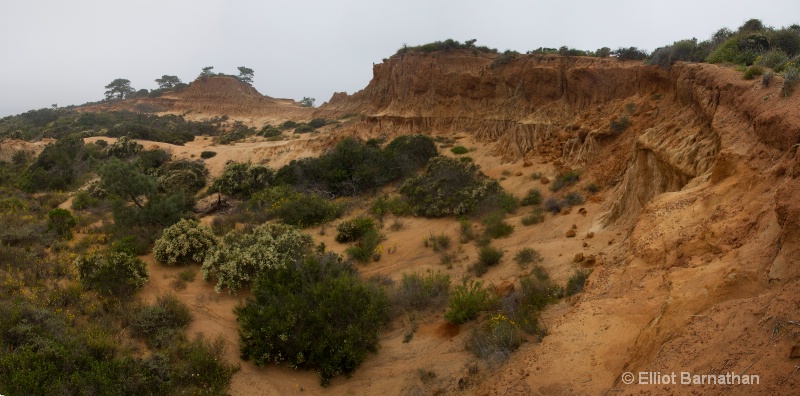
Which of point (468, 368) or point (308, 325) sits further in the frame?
point (308, 325)

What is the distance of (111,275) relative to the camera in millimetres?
8375

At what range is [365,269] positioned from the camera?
10789mm

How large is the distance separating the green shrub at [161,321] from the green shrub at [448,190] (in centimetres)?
850

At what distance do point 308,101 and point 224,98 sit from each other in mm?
13775

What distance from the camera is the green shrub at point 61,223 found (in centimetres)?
1169

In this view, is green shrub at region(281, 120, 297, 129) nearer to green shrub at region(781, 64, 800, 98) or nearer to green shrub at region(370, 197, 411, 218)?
green shrub at region(370, 197, 411, 218)

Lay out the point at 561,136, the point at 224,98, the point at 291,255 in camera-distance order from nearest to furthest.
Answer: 1. the point at 291,255
2. the point at 561,136
3. the point at 224,98

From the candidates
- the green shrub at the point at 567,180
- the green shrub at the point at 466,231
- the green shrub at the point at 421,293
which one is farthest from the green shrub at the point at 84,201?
the green shrub at the point at 567,180

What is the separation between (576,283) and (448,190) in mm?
8237

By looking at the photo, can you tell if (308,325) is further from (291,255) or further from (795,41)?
(795,41)

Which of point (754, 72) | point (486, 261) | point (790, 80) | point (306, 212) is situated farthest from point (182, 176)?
point (790, 80)

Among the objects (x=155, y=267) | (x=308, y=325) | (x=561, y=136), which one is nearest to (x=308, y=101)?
(x=561, y=136)

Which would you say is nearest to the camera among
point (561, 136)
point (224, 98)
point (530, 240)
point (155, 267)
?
point (155, 267)

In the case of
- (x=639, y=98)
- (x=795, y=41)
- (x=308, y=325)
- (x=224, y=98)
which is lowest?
(x=308, y=325)
